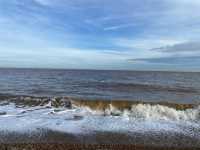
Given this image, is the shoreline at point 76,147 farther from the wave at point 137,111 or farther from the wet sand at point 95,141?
the wave at point 137,111

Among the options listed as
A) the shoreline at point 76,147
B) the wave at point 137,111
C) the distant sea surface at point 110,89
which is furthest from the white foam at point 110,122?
the distant sea surface at point 110,89

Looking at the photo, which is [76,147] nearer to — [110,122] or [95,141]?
[95,141]

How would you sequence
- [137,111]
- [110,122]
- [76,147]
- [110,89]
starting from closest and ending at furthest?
1. [76,147]
2. [110,122]
3. [137,111]
4. [110,89]

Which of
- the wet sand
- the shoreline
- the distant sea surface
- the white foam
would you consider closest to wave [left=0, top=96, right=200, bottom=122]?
the white foam

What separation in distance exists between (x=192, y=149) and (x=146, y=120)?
3.99 m

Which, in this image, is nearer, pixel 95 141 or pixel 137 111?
pixel 95 141

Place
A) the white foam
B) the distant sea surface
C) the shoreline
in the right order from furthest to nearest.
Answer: the distant sea surface < the white foam < the shoreline

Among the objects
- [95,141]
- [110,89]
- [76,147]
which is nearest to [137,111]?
[95,141]

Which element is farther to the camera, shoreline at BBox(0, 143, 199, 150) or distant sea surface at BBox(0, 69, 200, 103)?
distant sea surface at BBox(0, 69, 200, 103)

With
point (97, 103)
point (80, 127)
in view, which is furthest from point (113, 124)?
point (97, 103)

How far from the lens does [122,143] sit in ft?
25.2

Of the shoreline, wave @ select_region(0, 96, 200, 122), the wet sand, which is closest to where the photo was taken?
the shoreline

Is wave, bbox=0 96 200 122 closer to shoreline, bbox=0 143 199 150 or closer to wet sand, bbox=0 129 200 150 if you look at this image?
wet sand, bbox=0 129 200 150

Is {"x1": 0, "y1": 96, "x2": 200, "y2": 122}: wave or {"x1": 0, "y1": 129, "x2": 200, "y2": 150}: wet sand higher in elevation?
{"x1": 0, "y1": 129, "x2": 200, "y2": 150}: wet sand
